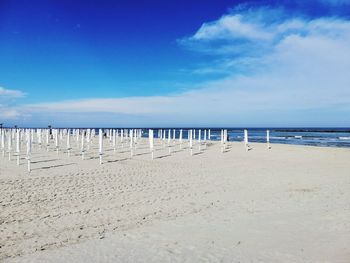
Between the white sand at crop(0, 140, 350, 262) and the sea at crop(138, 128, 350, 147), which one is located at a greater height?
the sea at crop(138, 128, 350, 147)

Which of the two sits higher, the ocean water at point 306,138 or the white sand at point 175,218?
the ocean water at point 306,138

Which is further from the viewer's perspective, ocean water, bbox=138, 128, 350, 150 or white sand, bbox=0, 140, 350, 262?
ocean water, bbox=138, 128, 350, 150

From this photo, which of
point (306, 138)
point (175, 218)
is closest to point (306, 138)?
point (306, 138)

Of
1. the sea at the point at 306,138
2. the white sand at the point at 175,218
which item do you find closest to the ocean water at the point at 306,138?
the sea at the point at 306,138

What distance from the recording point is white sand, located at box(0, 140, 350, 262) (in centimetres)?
447

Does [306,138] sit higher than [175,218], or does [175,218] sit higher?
[306,138]

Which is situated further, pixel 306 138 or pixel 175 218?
pixel 306 138

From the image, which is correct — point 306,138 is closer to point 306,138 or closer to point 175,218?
point 306,138

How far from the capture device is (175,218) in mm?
6191

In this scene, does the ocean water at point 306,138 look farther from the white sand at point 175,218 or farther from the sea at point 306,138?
the white sand at point 175,218

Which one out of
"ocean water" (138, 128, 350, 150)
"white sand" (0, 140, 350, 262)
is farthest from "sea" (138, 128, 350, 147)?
"white sand" (0, 140, 350, 262)

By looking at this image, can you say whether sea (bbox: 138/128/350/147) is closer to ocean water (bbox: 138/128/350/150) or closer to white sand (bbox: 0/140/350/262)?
ocean water (bbox: 138/128/350/150)

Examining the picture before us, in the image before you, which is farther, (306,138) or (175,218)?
(306,138)

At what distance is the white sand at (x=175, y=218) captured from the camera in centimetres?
447
